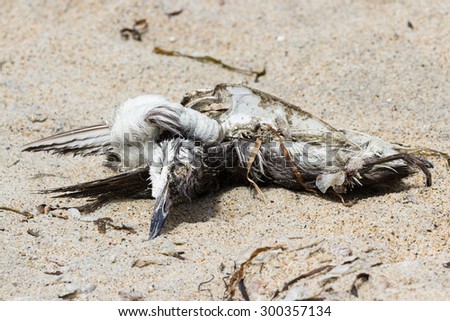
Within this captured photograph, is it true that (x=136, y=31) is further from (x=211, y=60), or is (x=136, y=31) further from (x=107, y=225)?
(x=107, y=225)

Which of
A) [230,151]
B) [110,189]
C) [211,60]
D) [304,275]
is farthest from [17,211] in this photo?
[211,60]

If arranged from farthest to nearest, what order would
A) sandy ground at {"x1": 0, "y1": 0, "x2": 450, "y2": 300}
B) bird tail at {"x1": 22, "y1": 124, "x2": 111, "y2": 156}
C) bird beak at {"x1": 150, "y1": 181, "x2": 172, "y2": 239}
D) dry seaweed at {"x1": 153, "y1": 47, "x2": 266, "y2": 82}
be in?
dry seaweed at {"x1": 153, "y1": 47, "x2": 266, "y2": 82} < bird tail at {"x1": 22, "y1": 124, "x2": 111, "y2": 156} < bird beak at {"x1": 150, "y1": 181, "x2": 172, "y2": 239} < sandy ground at {"x1": 0, "y1": 0, "x2": 450, "y2": 300}

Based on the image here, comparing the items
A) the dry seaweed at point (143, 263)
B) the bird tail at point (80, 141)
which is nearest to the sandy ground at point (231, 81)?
the dry seaweed at point (143, 263)

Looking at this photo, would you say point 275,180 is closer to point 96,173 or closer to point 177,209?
point 177,209

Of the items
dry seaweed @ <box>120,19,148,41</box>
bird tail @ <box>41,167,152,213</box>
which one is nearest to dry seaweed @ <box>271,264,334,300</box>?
bird tail @ <box>41,167,152,213</box>

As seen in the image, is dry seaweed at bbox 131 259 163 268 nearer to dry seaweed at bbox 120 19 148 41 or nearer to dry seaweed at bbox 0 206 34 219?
dry seaweed at bbox 0 206 34 219

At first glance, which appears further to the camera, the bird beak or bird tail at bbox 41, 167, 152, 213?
bird tail at bbox 41, 167, 152, 213
